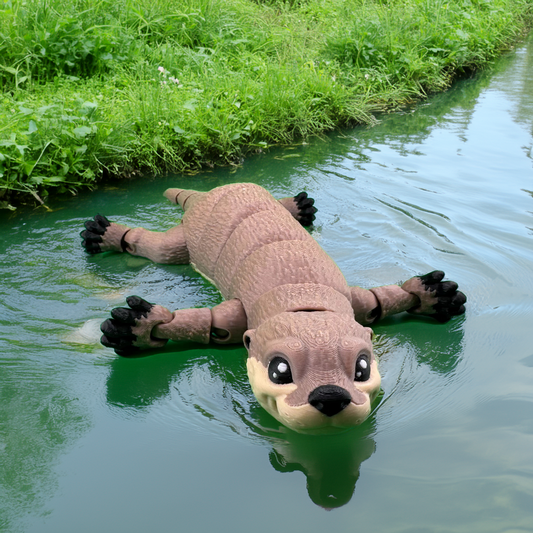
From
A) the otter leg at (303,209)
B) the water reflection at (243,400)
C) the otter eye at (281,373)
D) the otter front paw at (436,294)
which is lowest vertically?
the water reflection at (243,400)

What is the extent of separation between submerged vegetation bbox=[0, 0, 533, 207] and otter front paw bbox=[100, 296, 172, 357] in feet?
7.77

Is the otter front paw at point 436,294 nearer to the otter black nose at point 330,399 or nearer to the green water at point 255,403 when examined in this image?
the green water at point 255,403

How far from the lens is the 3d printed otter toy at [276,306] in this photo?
8.42 ft

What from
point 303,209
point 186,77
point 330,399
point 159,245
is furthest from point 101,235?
point 186,77

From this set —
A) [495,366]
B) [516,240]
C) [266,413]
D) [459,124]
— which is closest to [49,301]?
[266,413]

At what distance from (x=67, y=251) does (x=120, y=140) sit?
Answer: 156 cm

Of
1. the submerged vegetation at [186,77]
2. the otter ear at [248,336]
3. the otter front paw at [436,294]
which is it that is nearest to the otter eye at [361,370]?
the otter ear at [248,336]

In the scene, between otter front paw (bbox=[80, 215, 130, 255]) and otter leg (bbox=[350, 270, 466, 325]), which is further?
otter front paw (bbox=[80, 215, 130, 255])

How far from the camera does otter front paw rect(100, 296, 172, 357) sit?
327cm

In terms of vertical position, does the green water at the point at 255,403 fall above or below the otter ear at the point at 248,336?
below

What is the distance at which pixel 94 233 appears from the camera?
15.0 ft

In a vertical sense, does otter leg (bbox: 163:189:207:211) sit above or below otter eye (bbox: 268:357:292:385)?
below

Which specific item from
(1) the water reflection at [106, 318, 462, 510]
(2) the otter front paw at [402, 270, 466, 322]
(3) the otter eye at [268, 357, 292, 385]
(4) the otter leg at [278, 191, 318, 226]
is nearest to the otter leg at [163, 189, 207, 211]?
(4) the otter leg at [278, 191, 318, 226]

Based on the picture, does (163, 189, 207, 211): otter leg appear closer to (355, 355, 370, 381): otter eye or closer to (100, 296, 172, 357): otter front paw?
(100, 296, 172, 357): otter front paw
